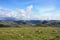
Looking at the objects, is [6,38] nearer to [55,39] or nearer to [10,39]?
[10,39]

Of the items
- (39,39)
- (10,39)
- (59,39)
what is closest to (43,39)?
(39,39)

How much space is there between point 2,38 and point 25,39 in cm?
643

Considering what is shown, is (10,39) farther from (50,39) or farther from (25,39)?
(50,39)

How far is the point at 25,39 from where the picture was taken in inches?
1407

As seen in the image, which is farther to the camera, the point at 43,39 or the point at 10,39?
the point at 43,39

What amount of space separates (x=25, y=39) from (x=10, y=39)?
13.7 ft

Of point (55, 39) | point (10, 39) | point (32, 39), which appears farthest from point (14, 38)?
→ point (55, 39)

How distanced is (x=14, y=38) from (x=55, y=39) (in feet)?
38.5

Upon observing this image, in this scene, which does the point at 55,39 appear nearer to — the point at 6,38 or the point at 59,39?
the point at 59,39

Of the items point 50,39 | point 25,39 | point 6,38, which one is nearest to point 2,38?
point 6,38

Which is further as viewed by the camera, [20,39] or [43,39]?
[43,39]

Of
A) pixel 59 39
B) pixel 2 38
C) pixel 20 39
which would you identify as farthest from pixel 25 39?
pixel 59 39

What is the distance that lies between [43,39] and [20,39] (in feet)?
22.9

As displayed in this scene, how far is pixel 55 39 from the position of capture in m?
36.5
